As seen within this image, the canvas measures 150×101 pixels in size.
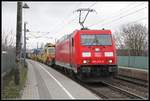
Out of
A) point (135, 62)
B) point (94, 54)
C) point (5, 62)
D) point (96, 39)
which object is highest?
point (96, 39)

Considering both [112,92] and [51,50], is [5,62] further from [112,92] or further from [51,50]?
[51,50]

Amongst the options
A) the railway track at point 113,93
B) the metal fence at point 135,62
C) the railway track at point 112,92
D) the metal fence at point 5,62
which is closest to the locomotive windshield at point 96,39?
the railway track at point 112,92

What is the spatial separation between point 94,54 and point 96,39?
1065mm

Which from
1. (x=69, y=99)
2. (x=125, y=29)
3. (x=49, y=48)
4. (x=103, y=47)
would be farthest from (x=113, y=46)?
(x=125, y=29)

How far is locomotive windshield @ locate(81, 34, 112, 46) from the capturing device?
76.4 ft

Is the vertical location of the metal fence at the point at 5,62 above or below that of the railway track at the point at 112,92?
above

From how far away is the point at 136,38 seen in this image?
223ft

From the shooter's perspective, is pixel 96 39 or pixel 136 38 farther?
pixel 136 38

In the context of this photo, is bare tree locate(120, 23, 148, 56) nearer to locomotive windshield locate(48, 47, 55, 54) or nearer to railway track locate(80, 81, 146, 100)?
locomotive windshield locate(48, 47, 55, 54)

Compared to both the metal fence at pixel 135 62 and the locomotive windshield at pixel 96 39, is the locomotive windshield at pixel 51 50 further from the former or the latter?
the locomotive windshield at pixel 96 39

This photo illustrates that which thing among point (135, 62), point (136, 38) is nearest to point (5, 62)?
point (135, 62)

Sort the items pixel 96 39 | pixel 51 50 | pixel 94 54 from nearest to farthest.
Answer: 1. pixel 94 54
2. pixel 96 39
3. pixel 51 50

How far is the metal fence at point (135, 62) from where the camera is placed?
29.7 metres

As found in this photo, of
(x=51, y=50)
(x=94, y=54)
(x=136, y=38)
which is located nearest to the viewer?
(x=94, y=54)
